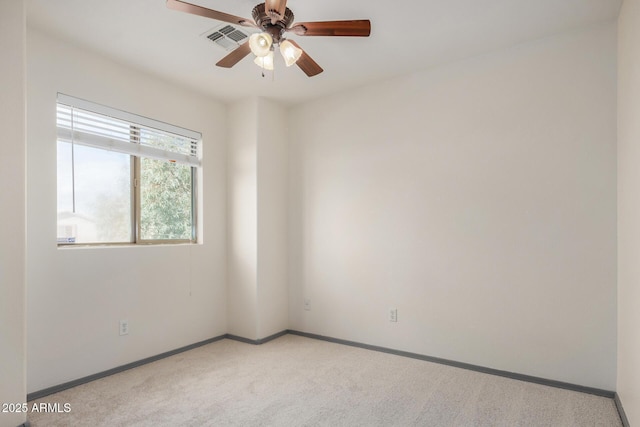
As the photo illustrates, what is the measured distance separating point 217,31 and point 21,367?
2403mm

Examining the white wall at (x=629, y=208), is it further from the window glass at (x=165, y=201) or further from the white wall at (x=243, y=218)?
the window glass at (x=165, y=201)

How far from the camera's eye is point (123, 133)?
3164 millimetres

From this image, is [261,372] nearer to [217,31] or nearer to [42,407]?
[42,407]

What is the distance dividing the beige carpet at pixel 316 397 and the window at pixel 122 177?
1184 mm

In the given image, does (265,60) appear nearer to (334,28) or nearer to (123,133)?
(334,28)

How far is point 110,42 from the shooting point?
2762mm

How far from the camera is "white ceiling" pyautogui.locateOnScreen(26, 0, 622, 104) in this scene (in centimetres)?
234

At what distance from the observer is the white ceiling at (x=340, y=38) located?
2.34 m

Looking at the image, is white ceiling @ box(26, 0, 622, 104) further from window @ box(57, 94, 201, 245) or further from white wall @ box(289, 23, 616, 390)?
window @ box(57, 94, 201, 245)

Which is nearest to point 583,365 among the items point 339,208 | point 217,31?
point 339,208

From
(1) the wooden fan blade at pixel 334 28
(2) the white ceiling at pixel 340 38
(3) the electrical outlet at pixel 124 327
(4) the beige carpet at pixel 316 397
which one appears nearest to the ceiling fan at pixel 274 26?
(1) the wooden fan blade at pixel 334 28

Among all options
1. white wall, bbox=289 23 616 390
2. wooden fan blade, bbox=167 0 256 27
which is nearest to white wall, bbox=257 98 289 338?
white wall, bbox=289 23 616 390

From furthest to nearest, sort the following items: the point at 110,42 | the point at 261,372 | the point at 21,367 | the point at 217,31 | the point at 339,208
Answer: the point at 339,208 → the point at 261,372 → the point at 110,42 → the point at 217,31 → the point at 21,367

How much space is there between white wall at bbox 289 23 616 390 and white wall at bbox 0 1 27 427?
98.0 inches
